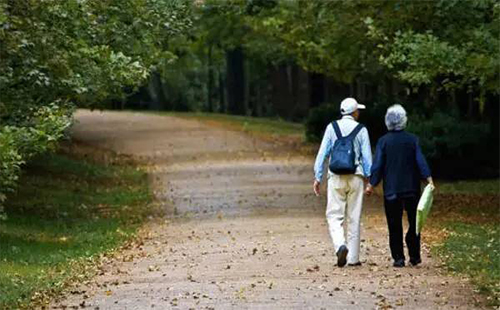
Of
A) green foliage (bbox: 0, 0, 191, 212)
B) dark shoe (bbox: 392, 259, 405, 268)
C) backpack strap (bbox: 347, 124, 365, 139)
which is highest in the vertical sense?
green foliage (bbox: 0, 0, 191, 212)

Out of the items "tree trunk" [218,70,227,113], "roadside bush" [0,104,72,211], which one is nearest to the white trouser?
"roadside bush" [0,104,72,211]

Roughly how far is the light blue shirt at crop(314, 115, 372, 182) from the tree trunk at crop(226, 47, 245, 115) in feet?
137

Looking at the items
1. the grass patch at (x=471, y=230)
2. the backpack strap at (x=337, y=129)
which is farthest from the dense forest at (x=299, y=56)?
the backpack strap at (x=337, y=129)

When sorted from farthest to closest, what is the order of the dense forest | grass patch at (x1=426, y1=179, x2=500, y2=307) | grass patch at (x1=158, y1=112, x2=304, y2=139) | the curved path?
grass patch at (x1=158, y1=112, x2=304, y2=139) < the dense forest < grass patch at (x1=426, y1=179, x2=500, y2=307) < the curved path

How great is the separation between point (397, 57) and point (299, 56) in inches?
514

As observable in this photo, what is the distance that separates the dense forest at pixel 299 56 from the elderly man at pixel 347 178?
313 cm

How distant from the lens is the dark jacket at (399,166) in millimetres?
14266

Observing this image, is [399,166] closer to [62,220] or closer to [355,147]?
[355,147]

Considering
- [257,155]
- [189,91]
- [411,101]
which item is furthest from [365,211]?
[189,91]

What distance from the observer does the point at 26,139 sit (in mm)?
14188

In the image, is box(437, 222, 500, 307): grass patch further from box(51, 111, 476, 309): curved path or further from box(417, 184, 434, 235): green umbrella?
box(417, 184, 434, 235): green umbrella

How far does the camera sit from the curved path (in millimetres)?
11945

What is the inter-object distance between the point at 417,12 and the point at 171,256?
7.24 metres

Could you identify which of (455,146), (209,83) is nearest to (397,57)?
(455,146)
